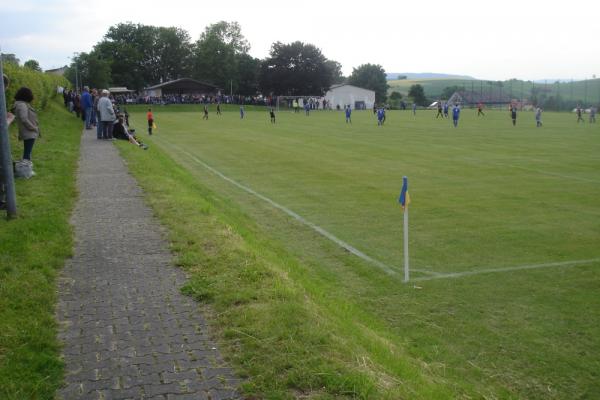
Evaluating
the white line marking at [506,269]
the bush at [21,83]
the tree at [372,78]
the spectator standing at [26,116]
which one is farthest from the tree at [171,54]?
the white line marking at [506,269]

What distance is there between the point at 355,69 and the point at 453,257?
141 m

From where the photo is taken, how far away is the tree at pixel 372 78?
442ft

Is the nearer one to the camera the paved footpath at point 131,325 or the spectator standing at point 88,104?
the paved footpath at point 131,325

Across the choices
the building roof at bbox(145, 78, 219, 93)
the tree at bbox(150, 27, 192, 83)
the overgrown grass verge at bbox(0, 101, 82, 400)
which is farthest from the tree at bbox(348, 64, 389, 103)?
the overgrown grass verge at bbox(0, 101, 82, 400)

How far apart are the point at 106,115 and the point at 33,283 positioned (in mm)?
16631

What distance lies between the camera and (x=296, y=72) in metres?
107

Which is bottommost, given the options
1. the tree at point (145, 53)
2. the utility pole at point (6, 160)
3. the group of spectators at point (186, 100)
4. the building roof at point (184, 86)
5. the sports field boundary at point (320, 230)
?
the sports field boundary at point (320, 230)

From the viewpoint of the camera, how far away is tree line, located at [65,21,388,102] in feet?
351

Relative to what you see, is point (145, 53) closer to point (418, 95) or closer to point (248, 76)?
point (248, 76)

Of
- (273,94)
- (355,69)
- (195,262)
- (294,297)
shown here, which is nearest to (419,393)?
(294,297)

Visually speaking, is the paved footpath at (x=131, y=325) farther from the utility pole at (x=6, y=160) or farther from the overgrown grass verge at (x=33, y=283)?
the utility pole at (x=6, y=160)

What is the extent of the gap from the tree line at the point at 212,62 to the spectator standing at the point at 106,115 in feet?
231

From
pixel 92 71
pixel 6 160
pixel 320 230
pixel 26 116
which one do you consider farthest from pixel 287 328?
pixel 92 71

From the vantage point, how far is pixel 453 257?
885 cm
